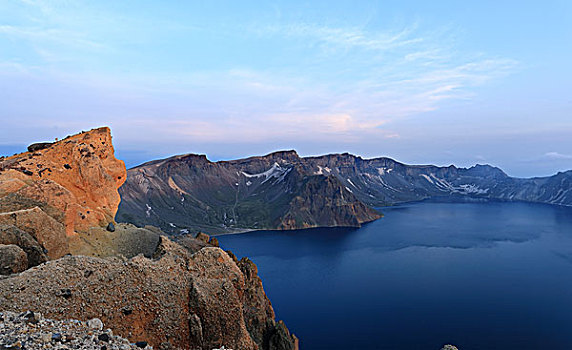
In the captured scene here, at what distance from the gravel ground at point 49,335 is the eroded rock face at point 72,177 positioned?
22056 mm

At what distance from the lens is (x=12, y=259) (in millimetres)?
23062

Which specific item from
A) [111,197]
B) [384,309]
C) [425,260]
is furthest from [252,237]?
[111,197]

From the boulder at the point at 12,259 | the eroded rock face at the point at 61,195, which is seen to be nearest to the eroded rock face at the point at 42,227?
the eroded rock face at the point at 61,195

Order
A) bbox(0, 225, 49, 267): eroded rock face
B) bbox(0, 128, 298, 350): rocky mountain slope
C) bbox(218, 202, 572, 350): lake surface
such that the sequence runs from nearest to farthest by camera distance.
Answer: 1. bbox(0, 128, 298, 350): rocky mountain slope
2. bbox(0, 225, 49, 267): eroded rock face
3. bbox(218, 202, 572, 350): lake surface

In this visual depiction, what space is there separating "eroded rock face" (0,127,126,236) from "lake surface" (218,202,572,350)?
50.3 metres

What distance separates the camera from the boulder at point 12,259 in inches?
885

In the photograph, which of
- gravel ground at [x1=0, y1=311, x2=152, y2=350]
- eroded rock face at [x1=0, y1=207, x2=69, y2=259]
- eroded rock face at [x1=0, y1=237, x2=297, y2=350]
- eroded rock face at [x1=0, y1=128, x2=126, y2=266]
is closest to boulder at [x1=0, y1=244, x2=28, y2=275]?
eroded rock face at [x1=0, y1=128, x2=126, y2=266]

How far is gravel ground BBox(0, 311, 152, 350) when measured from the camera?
495 inches

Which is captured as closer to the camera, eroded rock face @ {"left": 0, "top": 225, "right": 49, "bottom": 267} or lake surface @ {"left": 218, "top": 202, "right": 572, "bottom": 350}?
eroded rock face @ {"left": 0, "top": 225, "right": 49, "bottom": 267}

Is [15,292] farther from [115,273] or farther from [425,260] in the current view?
[425,260]

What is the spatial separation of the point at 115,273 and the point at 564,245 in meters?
196

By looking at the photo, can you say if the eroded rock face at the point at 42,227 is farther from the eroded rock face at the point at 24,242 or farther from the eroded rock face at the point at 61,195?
the eroded rock face at the point at 24,242

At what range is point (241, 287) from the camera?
3238cm

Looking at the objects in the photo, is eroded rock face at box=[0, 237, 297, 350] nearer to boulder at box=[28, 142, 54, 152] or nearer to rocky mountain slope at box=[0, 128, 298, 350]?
rocky mountain slope at box=[0, 128, 298, 350]
